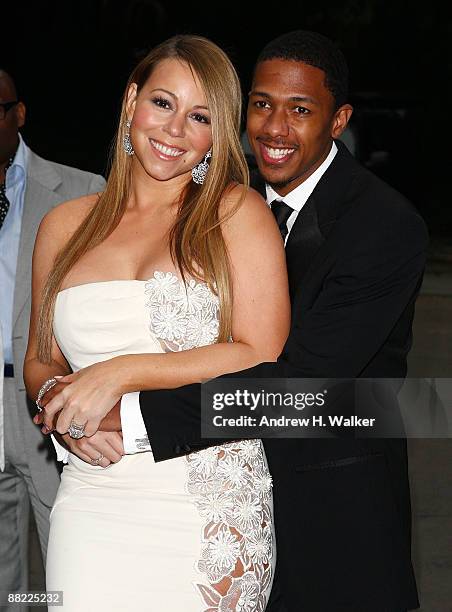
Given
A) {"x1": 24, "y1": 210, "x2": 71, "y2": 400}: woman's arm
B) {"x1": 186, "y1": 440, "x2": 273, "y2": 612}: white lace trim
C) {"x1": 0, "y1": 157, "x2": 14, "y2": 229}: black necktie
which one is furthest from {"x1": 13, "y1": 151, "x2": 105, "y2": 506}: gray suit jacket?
{"x1": 186, "y1": 440, "x2": 273, "y2": 612}: white lace trim

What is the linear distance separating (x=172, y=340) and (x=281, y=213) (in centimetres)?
61

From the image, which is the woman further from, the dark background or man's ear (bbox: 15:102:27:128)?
the dark background

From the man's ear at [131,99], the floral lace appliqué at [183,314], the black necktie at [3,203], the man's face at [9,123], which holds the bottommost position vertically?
the floral lace appliqué at [183,314]

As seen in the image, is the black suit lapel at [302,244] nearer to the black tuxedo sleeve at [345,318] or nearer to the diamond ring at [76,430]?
the black tuxedo sleeve at [345,318]

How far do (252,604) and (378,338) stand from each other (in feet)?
2.59

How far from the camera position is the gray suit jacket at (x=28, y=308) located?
4238 mm

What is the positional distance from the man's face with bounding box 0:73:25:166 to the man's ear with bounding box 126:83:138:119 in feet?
4.28

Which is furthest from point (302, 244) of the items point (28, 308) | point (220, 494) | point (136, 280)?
point (28, 308)

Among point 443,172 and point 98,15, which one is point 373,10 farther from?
point 98,15

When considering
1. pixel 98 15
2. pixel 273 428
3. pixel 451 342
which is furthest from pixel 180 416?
pixel 98 15

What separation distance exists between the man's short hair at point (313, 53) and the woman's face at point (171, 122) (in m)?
0.44

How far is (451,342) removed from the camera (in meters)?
10.9

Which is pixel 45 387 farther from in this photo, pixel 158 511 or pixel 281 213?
pixel 281 213

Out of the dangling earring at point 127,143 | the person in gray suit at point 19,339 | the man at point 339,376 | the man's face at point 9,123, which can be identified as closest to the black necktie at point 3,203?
the person in gray suit at point 19,339
